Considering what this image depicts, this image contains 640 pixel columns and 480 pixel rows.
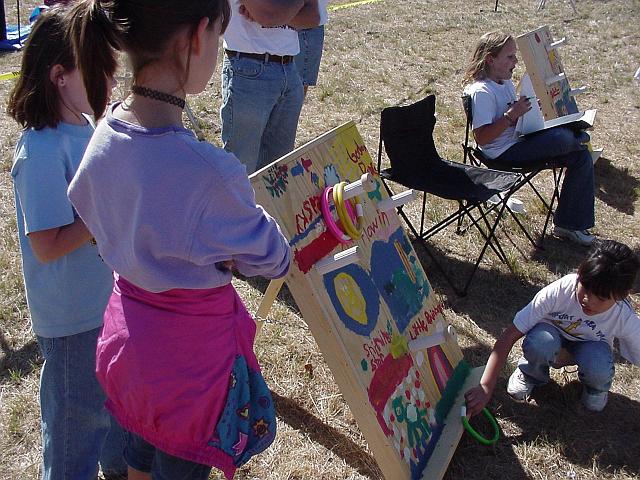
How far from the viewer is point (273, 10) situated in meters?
2.72

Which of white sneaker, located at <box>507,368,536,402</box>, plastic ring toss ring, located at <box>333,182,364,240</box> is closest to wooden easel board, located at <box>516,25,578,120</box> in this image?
white sneaker, located at <box>507,368,536,402</box>

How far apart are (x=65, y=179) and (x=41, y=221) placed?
12cm

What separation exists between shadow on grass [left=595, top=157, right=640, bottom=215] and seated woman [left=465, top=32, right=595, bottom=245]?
75 centimetres

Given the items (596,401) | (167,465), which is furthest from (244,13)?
(596,401)

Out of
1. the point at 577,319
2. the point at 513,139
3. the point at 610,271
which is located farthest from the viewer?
the point at 513,139

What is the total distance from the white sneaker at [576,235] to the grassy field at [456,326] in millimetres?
64

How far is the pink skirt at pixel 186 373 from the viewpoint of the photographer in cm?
145

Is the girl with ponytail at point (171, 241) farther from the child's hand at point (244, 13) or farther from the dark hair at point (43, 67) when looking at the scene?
the child's hand at point (244, 13)

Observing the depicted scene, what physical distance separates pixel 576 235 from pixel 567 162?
48cm

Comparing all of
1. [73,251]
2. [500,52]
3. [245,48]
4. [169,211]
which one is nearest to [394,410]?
[73,251]

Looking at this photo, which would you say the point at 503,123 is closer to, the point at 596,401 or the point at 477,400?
the point at 596,401

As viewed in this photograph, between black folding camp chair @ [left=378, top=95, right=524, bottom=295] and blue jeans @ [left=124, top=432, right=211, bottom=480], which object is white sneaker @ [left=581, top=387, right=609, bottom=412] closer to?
black folding camp chair @ [left=378, top=95, right=524, bottom=295]

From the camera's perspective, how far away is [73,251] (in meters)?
1.80

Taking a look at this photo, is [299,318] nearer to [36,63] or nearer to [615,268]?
[615,268]
